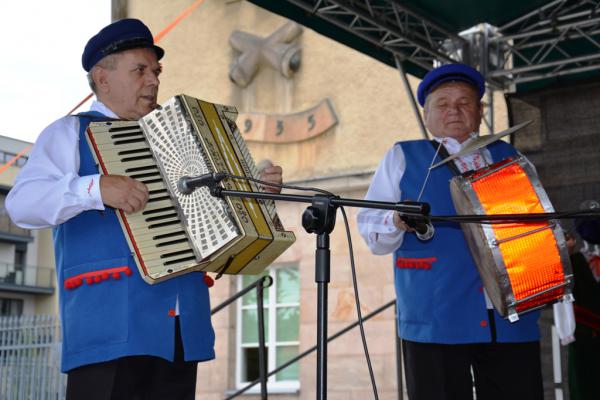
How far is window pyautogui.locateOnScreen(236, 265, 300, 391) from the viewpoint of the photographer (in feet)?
36.2

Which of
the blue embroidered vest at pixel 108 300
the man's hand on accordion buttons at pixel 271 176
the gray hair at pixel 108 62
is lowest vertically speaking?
the blue embroidered vest at pixel 108 300

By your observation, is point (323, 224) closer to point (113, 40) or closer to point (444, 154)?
point (113, 40)

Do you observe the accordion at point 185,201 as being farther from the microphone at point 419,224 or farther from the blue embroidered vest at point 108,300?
the microphone at point 419,224

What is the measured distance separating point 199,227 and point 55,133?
62 cm

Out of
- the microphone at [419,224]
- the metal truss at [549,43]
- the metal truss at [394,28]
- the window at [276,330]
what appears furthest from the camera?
the window at [276,330]

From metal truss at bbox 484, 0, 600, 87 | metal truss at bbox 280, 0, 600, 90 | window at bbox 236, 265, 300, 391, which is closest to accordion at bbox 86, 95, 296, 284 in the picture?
metal truss at bbox 280, 0, 600, 90

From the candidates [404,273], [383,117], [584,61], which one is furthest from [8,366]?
[404,273]

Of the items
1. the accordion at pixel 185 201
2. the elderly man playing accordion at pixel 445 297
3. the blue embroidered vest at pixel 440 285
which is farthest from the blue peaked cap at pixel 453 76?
the accordion at pixel 185 201

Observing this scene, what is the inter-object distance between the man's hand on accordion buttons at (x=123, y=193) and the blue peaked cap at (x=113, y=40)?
0.57 metres

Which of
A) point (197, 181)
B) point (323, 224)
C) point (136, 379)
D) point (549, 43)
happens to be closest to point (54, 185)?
point (197, 181)

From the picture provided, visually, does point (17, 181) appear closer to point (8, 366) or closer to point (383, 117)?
point (383, 117)

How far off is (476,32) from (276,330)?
19.8ft

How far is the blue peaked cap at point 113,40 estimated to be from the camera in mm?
3006

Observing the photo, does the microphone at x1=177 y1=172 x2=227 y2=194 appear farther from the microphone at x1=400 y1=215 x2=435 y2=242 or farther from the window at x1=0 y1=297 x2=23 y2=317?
the window at x1=0 y1=297 x2=23 y2=317
